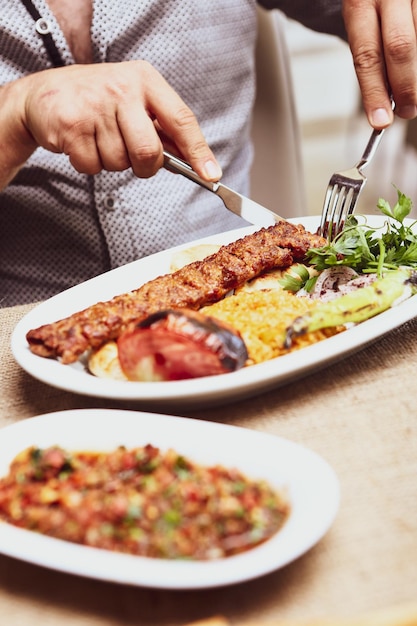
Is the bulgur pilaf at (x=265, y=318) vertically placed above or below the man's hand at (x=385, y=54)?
below

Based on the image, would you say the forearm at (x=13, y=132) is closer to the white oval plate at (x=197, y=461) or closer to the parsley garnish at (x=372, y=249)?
the parsley garnish at (x=372, y=249)

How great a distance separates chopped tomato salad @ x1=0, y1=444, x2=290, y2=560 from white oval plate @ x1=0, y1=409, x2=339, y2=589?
0.8 inches

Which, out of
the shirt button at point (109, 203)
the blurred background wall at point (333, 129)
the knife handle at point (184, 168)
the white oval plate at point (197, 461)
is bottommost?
the blurred background wall at point (333, 129)

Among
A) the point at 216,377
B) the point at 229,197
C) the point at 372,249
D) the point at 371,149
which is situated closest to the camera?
the point at 216,377

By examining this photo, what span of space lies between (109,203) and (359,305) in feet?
4.03

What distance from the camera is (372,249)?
1770 millimetres

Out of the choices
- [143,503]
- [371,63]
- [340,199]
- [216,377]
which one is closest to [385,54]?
[371,63]

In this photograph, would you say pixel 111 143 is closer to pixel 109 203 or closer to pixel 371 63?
pixel 109 203

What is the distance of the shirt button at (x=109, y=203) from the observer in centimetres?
245

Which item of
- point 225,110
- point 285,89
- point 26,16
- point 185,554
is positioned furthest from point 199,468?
point 285,89

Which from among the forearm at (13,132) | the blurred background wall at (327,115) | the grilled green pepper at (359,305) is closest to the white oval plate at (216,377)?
the grilled green pepper at (359,305)

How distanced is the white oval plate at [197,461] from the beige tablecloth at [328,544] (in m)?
0.10

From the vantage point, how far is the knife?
187cm

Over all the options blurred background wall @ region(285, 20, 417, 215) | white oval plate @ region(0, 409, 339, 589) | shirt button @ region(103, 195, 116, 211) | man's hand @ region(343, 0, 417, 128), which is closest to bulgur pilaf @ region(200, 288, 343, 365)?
white oval plate @ region(0, 409, 339, 589)
